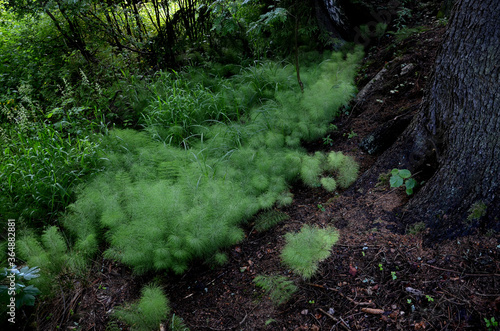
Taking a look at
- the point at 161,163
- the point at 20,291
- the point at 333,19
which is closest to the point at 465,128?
the point at 161,163

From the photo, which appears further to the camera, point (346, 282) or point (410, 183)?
point (410, 183)

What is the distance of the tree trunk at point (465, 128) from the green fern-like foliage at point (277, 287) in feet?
3.36

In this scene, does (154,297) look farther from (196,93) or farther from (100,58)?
(100,58)

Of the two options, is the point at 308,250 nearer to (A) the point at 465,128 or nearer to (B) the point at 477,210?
(B) the point at 477,210

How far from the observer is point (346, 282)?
2.04m

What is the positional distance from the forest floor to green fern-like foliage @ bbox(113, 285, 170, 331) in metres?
0.14

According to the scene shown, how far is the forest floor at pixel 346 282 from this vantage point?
1737 mm

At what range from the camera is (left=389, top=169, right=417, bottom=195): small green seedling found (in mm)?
2377

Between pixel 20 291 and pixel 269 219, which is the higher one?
pixel 20 291

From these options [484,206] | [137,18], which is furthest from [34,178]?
[484,206]

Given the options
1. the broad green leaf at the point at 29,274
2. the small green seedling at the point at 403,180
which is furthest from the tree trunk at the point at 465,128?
the broad green leaf at the point at 29,274

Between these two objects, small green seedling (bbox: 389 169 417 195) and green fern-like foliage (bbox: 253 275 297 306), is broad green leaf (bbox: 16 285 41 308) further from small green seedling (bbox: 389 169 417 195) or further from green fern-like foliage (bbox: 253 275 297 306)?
small green seedling (bbox: 389 169 417 195)

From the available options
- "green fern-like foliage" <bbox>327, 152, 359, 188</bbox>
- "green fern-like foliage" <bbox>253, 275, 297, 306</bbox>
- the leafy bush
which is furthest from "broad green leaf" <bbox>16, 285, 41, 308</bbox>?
"green fern-like foliage" <bbox>327, 152, 359, 188</bbox>

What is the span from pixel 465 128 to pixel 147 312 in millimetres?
2552
